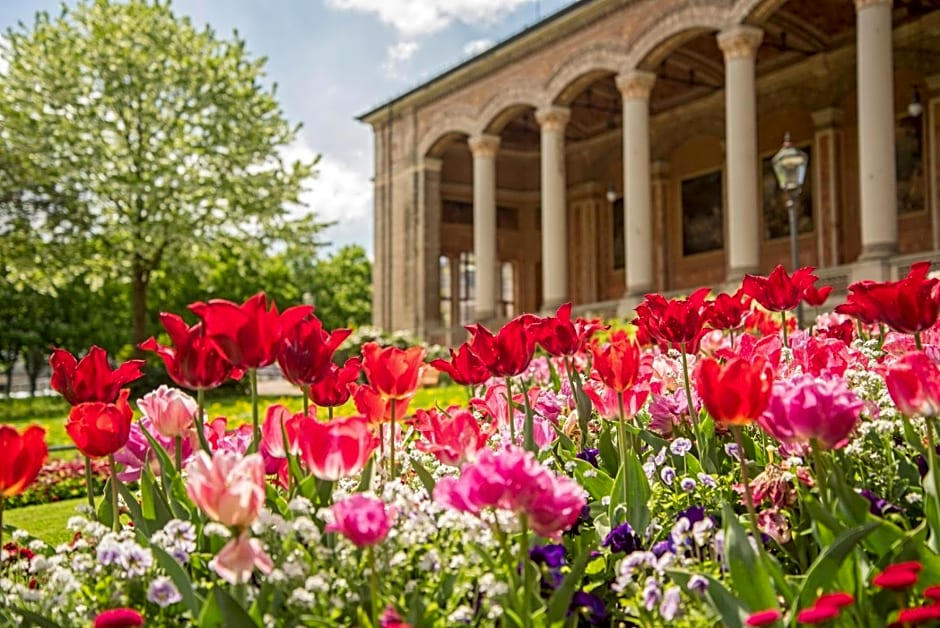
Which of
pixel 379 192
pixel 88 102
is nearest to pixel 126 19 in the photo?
pixel 88 102

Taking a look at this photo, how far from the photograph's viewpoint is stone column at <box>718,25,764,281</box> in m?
20.1

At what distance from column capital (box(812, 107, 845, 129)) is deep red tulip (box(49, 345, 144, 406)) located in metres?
25.7

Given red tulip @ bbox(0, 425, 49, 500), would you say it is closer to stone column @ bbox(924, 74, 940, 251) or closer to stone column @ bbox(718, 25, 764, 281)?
stone column @ bbox(718, 25, 764, 281)

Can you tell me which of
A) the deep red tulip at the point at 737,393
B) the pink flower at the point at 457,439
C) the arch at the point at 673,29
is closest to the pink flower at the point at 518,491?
the deep red tulip at the point at 737,393

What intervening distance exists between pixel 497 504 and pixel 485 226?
26452 millimetres

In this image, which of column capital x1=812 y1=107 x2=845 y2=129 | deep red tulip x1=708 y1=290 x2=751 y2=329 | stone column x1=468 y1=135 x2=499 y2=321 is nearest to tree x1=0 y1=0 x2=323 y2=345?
stone column x1=468 y1=135 x2=499 y2=321

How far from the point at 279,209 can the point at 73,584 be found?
26.9 m

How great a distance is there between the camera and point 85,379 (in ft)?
9.04

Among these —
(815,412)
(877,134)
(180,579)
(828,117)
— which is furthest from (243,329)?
(828,117)

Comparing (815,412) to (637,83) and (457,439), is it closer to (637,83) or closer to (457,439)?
(457,439)

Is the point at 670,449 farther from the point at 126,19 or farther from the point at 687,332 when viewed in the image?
the point at 126,19

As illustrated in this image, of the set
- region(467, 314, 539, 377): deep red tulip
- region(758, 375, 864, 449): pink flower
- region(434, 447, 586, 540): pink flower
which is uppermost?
region(467, 314, 539, 377): deep red tulip

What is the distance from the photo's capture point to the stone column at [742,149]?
20141 millimetres

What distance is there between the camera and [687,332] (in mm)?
3176
